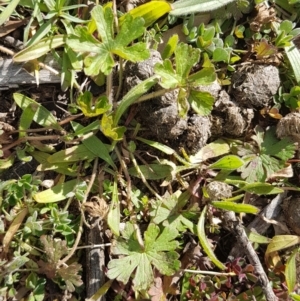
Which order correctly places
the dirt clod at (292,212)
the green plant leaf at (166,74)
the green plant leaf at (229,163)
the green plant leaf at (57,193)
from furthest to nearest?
the dirt clod at (292,212), the green plant leaf at (229,163), the green plant leaf at (57,193), the green plant leaf at (166,74)

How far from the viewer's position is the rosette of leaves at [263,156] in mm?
2518

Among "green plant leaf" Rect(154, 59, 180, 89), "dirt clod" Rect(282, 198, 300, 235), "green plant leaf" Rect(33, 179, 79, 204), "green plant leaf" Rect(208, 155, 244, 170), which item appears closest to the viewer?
"green plant leaf" Rect(154, 59, 180, 89)

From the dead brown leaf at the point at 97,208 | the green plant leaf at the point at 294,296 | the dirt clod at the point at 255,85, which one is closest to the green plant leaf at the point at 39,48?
the dead brown leaf at the point at 97,208

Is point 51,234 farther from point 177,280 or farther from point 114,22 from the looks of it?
point 114,22

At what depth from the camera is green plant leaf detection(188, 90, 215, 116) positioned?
2297mm

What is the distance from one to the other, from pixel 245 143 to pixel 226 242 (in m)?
0.52

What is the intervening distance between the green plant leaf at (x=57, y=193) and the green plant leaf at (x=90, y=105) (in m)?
0.35

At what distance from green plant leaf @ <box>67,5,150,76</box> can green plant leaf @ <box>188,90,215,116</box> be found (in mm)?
286

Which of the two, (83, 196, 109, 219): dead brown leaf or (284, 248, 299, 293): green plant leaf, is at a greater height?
(83, 196, 109, 219): dead brown leaf

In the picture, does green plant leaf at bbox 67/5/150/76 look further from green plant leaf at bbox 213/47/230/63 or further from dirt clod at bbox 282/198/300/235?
dirt clod at bbox 282/198/300/235

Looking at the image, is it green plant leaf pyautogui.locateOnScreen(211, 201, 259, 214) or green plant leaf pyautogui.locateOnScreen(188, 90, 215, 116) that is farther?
green plant leaf pyautogui.locateOnScreen(211, 201, 259, 214)

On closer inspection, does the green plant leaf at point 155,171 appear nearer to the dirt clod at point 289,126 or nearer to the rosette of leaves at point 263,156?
the rosette of leaves at point 263,156

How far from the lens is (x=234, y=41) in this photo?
2.61 metres

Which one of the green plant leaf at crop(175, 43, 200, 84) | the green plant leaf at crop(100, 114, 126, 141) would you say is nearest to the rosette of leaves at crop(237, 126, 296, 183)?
the green plant leaf at crop(175, 43, 200, 84)
